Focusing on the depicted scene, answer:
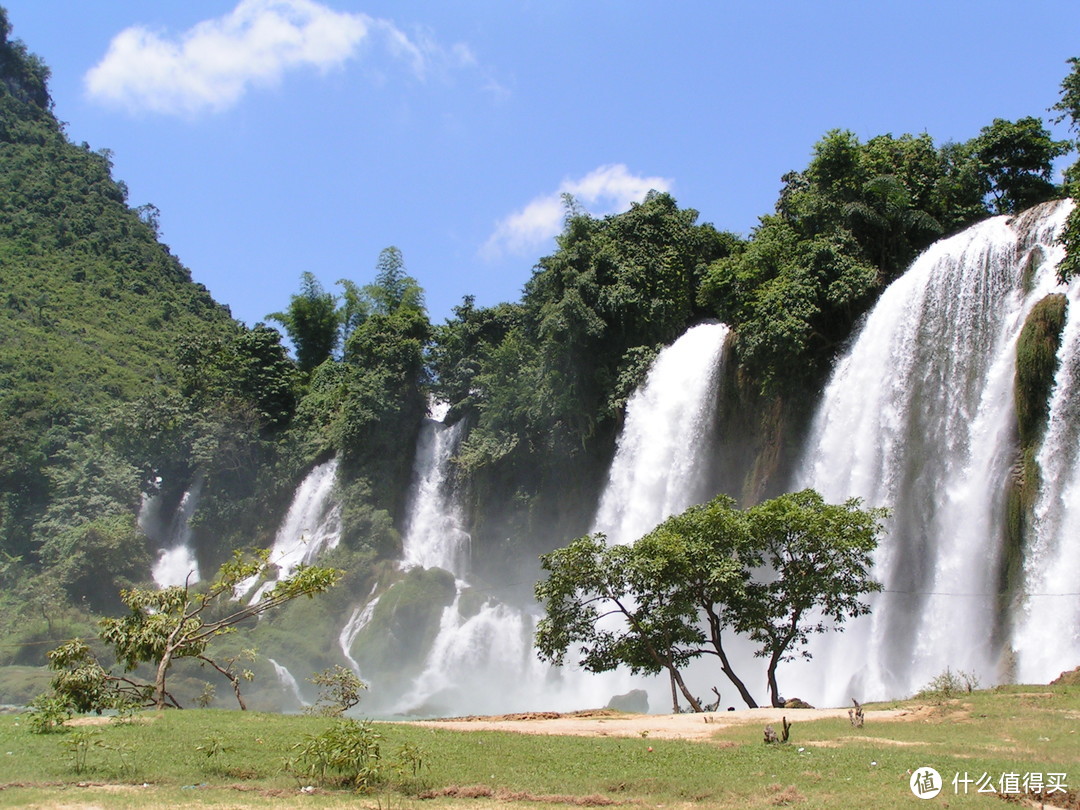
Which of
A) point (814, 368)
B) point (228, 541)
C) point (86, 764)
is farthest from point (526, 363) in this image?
point (86, 764)

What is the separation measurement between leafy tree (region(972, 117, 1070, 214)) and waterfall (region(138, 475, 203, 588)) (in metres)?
39.9

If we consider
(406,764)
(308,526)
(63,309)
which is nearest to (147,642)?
(406,764)

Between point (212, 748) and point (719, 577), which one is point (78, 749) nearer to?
point (212, 748)

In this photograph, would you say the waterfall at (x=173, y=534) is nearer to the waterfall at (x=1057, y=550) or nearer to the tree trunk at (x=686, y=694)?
the tree trunk at (x=686, y=694)

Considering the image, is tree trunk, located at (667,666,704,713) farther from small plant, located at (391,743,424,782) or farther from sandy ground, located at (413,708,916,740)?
small plant, located at (391,743,424,782)

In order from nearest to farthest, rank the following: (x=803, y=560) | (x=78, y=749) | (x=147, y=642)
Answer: (x=78, y=749), (x=147, y=642), (x=803, y=560)

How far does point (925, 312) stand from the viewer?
24.3 metres

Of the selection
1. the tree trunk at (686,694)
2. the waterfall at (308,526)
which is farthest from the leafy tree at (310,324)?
the tree trunk at (686,694)

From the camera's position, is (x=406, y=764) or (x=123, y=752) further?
(x=123, y=752)

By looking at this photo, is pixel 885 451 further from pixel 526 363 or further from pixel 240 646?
pixel 240 646

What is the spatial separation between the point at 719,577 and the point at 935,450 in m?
7.41

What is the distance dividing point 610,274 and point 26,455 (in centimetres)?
3468

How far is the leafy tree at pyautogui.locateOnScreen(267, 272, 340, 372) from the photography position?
57656mm

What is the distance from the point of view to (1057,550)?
19.0m
